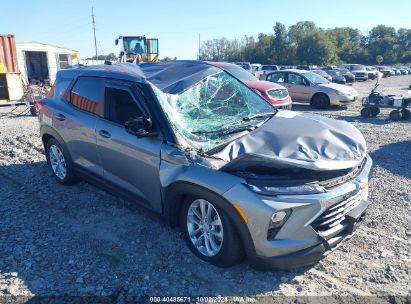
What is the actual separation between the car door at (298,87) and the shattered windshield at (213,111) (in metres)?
10.1

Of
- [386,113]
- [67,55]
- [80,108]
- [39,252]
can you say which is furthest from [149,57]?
[39,252]

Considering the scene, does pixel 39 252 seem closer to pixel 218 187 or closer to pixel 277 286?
pixel 218 187

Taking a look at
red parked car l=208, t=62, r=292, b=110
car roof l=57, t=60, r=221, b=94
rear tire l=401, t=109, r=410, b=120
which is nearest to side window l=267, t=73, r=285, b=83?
red parked car l=208, t=62, r=292, b=110

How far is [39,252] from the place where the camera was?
3516 millimetres

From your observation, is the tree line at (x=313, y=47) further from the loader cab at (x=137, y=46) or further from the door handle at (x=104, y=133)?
the door handle at (x=104, y=133)

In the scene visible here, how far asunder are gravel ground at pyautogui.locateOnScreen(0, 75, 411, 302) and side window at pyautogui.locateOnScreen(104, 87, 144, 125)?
1210mm

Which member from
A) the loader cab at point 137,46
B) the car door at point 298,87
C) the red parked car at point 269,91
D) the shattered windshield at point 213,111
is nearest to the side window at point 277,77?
the car door at point 298,87

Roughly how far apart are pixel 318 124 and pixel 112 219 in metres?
2.65

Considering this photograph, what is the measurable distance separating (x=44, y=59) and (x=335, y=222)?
76.6 ft

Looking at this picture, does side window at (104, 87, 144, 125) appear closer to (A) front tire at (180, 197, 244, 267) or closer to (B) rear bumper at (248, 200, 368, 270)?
(A) front tire at (180, 197, 244, 267)

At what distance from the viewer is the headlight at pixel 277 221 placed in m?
2.68

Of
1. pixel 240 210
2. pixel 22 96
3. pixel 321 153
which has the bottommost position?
pixel 22 96

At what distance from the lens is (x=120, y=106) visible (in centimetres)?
390

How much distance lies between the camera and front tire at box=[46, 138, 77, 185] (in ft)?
16.0
